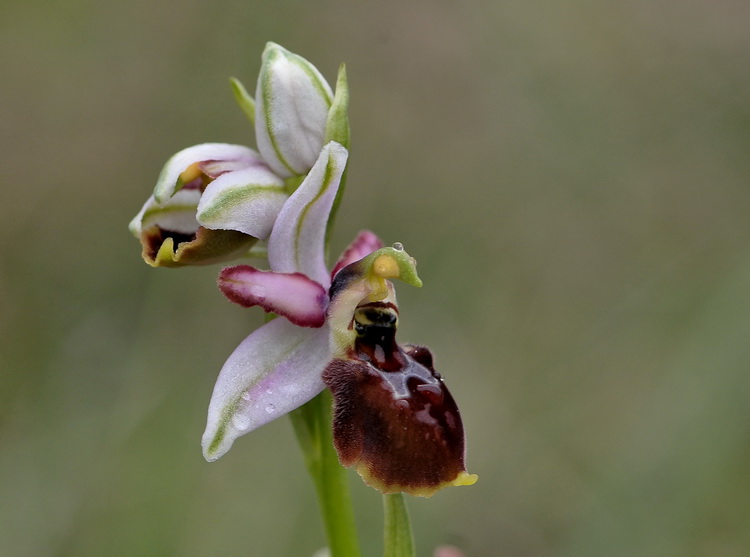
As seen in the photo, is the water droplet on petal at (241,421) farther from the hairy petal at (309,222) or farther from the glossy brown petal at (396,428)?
the hairy petal at (309,222)

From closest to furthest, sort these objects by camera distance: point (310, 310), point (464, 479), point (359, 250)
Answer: point (464, 479), point (310, 310), point (359, 250)

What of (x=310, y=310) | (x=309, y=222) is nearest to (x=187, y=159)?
(x=309, y=222)

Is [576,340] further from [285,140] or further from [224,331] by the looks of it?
[285,140]

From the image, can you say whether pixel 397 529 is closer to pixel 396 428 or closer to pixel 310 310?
pixel 396 428

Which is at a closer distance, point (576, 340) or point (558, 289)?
point (576, 340)

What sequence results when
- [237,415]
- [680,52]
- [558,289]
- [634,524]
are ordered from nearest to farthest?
[237,415] → [634,524] → [558,289] → [680,52]

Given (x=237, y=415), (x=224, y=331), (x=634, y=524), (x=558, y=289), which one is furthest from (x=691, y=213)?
(x=237, y=415)
